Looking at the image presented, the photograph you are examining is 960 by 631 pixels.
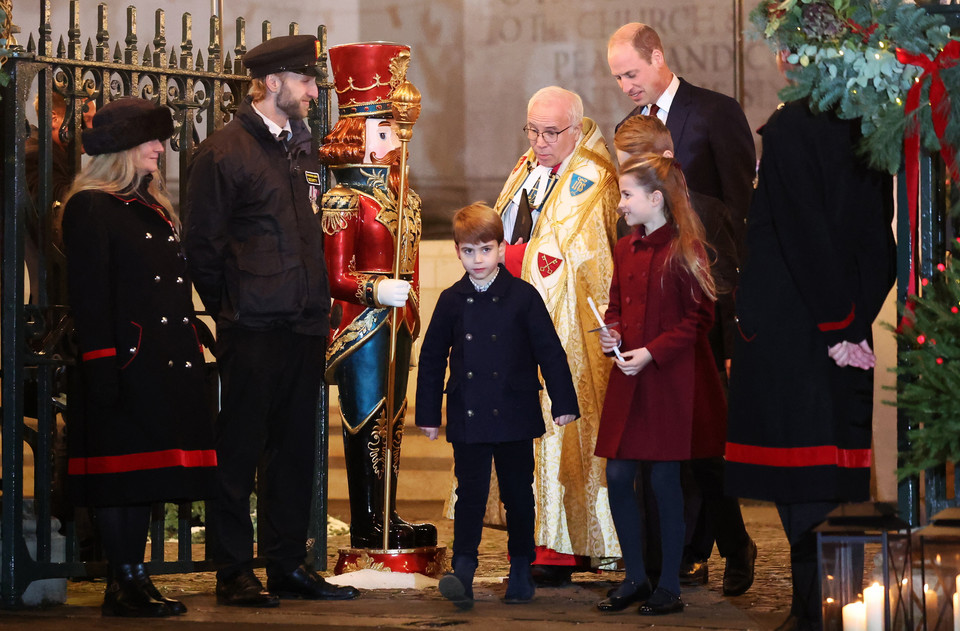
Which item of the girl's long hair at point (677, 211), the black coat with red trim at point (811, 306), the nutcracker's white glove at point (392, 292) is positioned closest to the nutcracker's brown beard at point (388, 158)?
the nutcracker's white glove at point (392, 292)

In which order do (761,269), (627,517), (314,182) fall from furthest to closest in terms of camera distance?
(314,182) → (627,517) → (761,269)

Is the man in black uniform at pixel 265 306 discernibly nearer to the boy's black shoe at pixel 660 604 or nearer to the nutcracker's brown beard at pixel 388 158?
the nutcracker's brown beard at pixel 388 158

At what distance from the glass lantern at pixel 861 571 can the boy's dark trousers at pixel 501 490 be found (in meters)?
1.36

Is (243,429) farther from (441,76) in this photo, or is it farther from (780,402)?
(441,76)

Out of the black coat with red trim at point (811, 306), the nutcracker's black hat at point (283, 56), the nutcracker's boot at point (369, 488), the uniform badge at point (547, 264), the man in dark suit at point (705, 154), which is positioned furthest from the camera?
the nutcracker's boot at point (369, 488)

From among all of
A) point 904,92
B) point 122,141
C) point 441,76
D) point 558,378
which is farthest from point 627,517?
point 441,76

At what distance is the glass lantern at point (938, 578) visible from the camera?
123 inches

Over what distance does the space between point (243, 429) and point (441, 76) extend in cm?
411

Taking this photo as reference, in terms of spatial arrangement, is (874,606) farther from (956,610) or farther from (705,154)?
(705,154)

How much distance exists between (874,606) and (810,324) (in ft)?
2.57

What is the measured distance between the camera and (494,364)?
14.7 feet

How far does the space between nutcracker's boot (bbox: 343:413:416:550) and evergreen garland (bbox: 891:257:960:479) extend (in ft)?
6.93

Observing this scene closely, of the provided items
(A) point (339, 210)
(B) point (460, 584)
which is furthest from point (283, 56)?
(B) point (460, 584)

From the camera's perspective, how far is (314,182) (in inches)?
194
